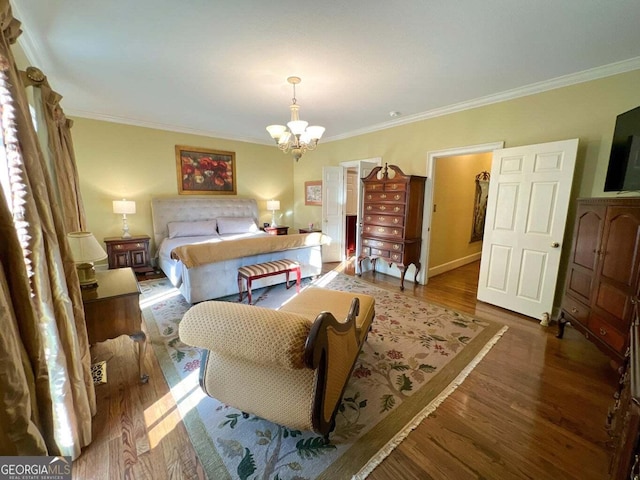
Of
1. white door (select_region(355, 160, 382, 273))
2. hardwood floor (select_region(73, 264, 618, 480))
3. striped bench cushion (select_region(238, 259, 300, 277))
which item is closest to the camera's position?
hardwood floor (select_region(73, 264, 618, 480))

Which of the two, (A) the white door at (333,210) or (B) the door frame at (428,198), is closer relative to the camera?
(B) the door frame at (428,198)

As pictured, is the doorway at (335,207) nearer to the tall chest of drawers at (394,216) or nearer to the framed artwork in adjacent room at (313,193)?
the tall chest of drawers at (394,216)

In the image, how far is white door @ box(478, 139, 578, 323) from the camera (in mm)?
2729

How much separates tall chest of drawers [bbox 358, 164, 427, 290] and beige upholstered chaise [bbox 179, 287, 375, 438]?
8.03ft

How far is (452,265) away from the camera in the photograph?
16.4ft

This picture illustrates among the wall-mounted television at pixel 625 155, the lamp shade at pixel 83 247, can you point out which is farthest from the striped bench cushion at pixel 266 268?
the wall-mounted television at pixel 625 155

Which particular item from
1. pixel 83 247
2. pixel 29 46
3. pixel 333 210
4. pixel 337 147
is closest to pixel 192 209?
pixel 333 210

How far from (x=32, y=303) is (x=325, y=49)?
255cm

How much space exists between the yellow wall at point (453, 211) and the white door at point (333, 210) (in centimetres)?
171

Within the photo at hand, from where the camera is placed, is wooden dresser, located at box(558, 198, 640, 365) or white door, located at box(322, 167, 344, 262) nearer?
wooden dresser, located at box(558, 198, 640, 365)

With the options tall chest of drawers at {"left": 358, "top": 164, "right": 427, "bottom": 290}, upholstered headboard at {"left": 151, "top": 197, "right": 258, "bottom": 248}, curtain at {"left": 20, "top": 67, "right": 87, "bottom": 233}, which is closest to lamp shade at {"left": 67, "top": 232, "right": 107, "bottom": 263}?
curtain at {"left": 20, "top": 67, "right": 87, "bottom": 233}

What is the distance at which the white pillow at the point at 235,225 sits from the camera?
5133 mm

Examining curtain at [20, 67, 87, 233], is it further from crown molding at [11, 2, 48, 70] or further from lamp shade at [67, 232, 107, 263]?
lamp shade at [67, 232, 107, 263]

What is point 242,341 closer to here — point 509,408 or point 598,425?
point 509,408
